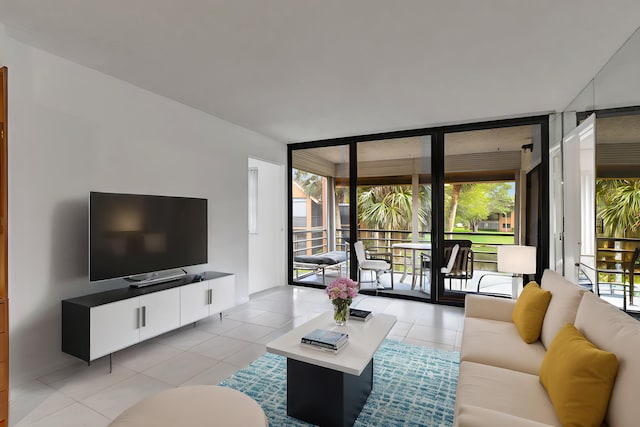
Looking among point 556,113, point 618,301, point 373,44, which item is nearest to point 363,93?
point 373,44

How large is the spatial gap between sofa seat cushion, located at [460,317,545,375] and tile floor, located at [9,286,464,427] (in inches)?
32.2

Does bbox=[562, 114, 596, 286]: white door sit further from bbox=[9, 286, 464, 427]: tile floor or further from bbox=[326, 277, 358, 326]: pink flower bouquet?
bbox=[326, 277, 358, 326]: pink flower bouquet

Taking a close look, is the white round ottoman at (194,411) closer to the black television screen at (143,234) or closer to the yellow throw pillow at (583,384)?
the yellow throw pillow at (583,384)

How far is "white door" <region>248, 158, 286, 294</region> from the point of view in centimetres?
580

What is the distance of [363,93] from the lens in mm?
3506

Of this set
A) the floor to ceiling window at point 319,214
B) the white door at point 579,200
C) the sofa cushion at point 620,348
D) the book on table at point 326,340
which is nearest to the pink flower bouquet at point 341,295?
the book on table at point 326,340

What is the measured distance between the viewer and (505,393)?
1634 millimetres

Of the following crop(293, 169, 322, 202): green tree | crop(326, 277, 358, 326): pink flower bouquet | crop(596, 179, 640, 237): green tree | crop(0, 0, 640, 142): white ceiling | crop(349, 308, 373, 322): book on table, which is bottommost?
crop(349, 308, 373, 322): book on table

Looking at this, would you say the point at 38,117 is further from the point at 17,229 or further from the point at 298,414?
the point at 298,414

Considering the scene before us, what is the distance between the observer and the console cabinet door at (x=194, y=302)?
3.36m

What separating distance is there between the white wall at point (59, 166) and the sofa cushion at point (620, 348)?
3594 millimetres

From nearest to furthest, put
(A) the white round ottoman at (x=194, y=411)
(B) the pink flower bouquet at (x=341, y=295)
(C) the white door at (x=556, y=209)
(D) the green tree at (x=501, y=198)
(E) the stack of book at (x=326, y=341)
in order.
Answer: (A) the white round ottoman at (x=194, y=411) → (E) the stack of book at (x=326, y=341) → (B) the pink flower bouquet at (x=341, y=295) → (C) the white door at (x=556, y=209) → (D) the green tree at (x=501, y=198)

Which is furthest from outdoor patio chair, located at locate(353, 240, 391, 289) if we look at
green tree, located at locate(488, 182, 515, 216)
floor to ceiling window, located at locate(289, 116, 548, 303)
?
green tree, located at locate(488, 182, 515, 216)

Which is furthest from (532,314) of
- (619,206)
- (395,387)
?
(395,387)
